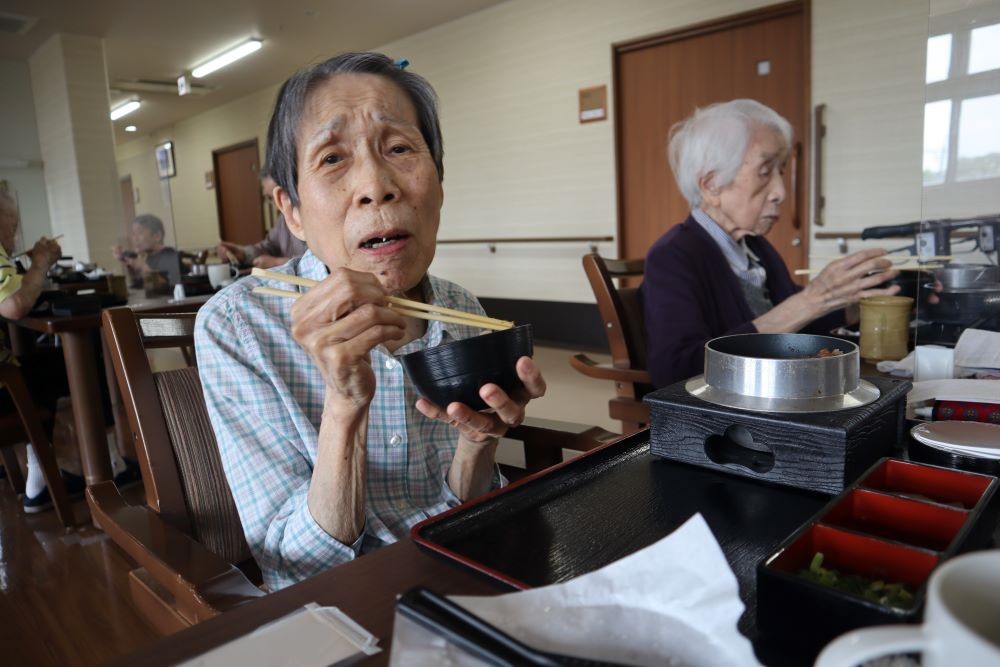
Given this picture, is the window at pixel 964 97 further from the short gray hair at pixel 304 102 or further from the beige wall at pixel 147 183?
the beige wall at pixel 147 183

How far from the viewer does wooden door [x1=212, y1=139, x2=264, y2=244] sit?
9221 mm

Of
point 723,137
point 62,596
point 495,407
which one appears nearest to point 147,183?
point 62,596

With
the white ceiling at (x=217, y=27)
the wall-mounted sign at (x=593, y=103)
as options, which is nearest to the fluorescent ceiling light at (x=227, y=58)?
the white ceiling at (x=217, y=27)

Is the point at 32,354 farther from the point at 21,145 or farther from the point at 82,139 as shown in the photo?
the point at 21,145

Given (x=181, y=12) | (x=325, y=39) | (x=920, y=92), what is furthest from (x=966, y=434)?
(x=325, y=39)

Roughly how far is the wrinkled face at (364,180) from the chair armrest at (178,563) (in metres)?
0.48

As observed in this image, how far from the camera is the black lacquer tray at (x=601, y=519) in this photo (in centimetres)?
65

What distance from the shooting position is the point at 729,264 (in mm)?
2107

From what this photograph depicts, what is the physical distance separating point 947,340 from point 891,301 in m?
0.25

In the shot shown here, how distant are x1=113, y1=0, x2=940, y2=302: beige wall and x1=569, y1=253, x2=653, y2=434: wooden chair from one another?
2509 mm

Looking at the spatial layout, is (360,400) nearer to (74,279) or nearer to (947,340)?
(947,340)

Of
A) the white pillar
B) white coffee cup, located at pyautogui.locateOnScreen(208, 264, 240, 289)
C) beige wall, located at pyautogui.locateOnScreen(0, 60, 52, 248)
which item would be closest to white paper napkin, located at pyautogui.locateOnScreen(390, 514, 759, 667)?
white coffee cup, located at pyautogui.locateOnScreen(208, 264, 240, 289)

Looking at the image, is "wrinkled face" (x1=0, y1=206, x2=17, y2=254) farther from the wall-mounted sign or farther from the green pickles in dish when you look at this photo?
the wall-mounted sign

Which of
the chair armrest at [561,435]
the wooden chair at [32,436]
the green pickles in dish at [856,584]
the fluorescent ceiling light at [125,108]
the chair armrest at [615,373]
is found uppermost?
the fluorescent ceiling light at [125,108]
